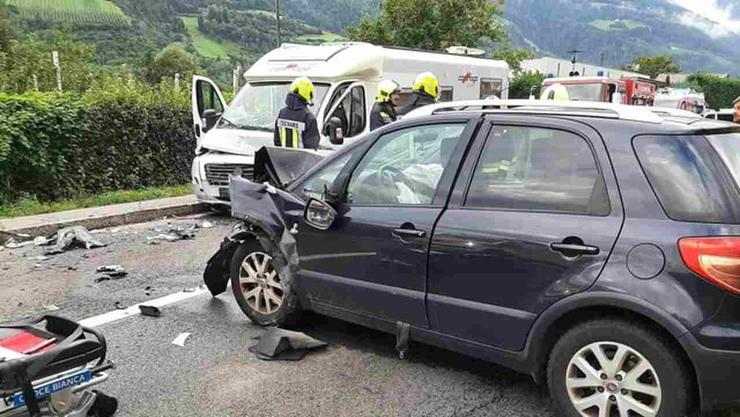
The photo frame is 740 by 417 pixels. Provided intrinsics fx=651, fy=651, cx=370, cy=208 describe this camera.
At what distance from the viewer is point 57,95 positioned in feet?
32.6

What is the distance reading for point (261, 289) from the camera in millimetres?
4758

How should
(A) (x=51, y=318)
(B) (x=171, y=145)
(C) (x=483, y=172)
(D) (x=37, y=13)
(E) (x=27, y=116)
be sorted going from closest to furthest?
(A) (x=51, y=318), (C) (x=483, y=172), (E) (x=27, y=116), (B) (x=171, y=145), (D) (x=37, y=13)

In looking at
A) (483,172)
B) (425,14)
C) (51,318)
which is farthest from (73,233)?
(425,14)

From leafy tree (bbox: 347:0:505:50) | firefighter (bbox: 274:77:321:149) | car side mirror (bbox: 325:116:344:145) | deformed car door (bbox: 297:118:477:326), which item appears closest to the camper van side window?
car side mirror (bbox: 325:116:344:145)

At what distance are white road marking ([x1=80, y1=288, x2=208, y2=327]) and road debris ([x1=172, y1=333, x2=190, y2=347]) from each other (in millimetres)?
698

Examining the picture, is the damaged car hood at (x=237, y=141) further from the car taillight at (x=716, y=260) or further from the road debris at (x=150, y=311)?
the car taillight at (x=716, y=260)

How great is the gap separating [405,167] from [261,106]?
612cm

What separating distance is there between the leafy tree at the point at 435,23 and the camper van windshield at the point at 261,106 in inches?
650

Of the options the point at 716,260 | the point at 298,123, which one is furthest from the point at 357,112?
the point at 716,260

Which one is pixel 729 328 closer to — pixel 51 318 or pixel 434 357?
pixel 434 357

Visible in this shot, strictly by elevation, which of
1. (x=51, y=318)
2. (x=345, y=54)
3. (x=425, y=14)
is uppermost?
(x=425, y=14)

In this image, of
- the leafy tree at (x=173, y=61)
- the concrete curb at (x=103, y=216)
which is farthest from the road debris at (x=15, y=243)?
the leafy tree at (x=173, y=61)

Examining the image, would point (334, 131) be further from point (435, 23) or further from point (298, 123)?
point (435, 23)

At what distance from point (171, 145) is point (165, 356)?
8.26 metres
